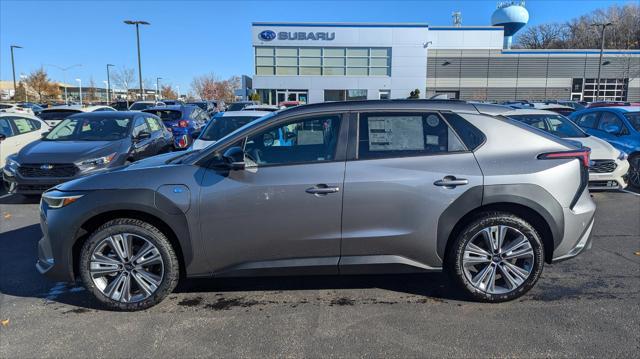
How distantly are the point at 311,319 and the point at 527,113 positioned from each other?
6.60 m

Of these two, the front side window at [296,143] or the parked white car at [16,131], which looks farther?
the parked white car at [16,131]

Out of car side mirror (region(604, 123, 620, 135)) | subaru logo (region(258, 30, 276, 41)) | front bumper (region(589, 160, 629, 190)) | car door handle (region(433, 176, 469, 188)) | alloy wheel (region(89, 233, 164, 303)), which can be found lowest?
alloy wheel (region(89, 233, 164, 303))

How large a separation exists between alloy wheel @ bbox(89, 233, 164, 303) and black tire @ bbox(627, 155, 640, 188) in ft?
29.4

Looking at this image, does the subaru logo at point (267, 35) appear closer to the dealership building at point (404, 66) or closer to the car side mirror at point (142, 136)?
the dealership building at point (404, 66)

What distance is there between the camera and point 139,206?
3.58 m

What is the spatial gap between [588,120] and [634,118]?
1.14m

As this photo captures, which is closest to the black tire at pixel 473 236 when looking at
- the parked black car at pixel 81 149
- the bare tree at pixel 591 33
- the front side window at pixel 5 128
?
the parked black car at pixel 81 149

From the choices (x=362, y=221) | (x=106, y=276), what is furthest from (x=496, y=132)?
(x=106, y=276)

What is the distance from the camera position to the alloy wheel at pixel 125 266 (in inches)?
144

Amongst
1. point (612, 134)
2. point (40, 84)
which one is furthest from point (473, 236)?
point (40, 84)

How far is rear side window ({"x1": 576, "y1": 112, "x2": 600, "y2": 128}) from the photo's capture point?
10.0 m

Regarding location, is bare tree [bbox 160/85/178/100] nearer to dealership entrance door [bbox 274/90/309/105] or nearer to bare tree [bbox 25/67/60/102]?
bare tree [bbox 25/67/60/102]

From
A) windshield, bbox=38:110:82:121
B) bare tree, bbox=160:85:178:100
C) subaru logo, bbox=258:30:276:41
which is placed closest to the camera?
windshield, bbox=38:110:82:121

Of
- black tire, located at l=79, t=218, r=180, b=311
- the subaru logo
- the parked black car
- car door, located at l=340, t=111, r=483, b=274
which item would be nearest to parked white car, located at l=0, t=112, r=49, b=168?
the parked black car
